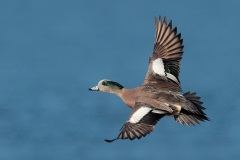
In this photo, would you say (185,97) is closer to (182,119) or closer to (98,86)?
(182,119)

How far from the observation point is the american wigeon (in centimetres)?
1050

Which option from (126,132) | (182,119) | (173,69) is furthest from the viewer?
(173,69)

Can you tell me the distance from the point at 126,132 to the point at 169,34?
2.58 m

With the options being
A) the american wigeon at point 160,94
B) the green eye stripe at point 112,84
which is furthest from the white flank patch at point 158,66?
the green eye stripe at point 112,84

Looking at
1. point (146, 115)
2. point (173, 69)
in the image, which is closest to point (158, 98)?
point (146, 115)

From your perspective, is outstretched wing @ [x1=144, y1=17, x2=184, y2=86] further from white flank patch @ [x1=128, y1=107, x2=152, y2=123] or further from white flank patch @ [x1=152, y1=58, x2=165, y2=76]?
white flank patch @ [x1=128, y1=107, x2=152, y2=123]

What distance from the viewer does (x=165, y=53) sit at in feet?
40.2

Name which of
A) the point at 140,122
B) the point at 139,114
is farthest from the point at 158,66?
the point at 140,122

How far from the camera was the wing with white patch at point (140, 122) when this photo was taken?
10.3m

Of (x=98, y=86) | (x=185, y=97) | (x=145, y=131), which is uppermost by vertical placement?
(x=98, y=86)

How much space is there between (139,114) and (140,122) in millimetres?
173

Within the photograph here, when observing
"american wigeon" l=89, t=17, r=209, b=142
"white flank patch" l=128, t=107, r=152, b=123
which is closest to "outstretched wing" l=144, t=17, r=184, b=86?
"american wigeon" l=89, t=17, r=209, b=142

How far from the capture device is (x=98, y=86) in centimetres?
1220

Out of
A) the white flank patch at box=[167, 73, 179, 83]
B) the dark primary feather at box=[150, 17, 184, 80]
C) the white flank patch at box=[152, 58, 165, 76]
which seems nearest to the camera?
the white flank patch at box=[167, 73, 179, 83]
